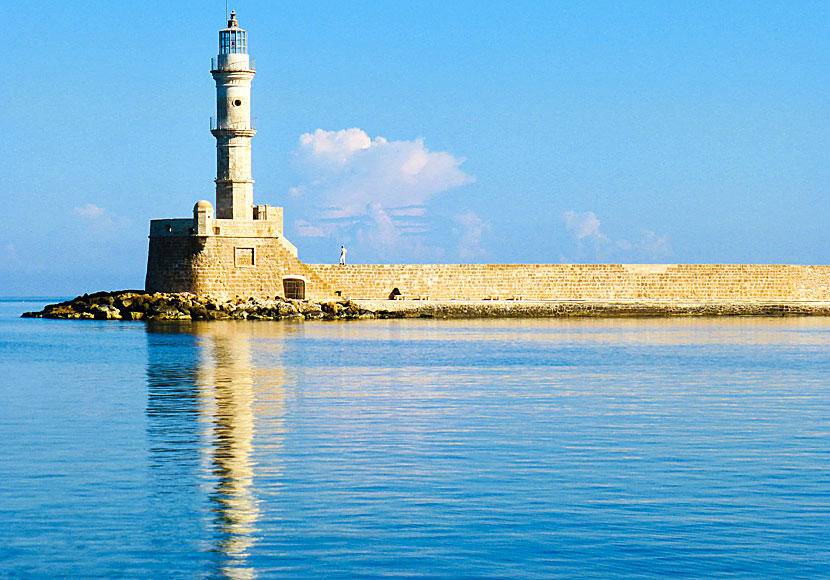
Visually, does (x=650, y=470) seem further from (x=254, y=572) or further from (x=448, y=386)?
(x=448, y=386)

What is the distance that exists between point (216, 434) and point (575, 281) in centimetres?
2675

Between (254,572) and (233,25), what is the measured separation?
28.9 meters

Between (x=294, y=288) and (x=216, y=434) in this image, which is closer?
(x=216, y=434)

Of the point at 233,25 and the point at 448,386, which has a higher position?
the point at 233,25

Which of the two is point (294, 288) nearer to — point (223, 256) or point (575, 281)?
point (223, 256)

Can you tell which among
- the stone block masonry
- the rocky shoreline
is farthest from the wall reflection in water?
the stone block masonry

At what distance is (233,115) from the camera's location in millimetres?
32500

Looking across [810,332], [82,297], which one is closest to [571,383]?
[810,332]

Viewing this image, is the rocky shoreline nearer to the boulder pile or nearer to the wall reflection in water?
the boulder pile

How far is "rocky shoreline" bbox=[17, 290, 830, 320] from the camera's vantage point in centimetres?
3306

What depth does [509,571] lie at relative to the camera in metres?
5.87

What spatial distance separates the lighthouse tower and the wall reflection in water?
40.2 feet

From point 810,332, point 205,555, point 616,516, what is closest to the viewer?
point 205,555

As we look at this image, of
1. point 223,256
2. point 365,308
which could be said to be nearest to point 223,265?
point 223,256
